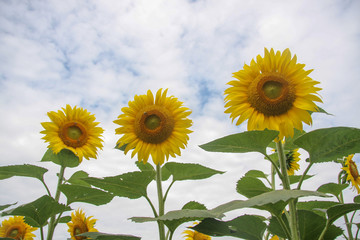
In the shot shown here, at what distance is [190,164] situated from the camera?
243cm

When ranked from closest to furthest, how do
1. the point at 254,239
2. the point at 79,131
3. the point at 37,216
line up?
the point at 254,239
the point at 37,216
the point at 79,131

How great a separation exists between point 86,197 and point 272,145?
1.80m

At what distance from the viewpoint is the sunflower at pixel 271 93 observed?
95.3 inches

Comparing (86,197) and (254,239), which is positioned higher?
(86,197)

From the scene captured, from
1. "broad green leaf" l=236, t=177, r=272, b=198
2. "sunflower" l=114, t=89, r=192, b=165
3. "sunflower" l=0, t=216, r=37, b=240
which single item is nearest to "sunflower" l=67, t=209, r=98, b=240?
"sunflower" l=0, t=216, r=37, b=240

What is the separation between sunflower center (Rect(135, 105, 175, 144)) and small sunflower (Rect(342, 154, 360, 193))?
115 inches

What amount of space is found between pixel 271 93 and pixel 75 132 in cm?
240

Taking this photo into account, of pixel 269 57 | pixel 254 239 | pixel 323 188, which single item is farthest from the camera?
pixel 323 188

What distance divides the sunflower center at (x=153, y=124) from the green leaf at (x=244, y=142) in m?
0.86

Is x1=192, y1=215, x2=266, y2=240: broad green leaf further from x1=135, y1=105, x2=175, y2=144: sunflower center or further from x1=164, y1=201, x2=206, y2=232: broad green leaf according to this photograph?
x1=135, y1=105, x2=175, y2=144: sunflower center

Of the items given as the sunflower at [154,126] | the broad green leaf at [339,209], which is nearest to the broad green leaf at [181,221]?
the sunflower at [154,126]

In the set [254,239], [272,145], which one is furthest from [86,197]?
[272,145]

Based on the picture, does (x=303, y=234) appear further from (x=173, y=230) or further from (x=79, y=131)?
(x=79, y=131)

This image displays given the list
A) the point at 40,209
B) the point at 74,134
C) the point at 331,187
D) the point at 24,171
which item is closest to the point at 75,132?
the point at 74,134
